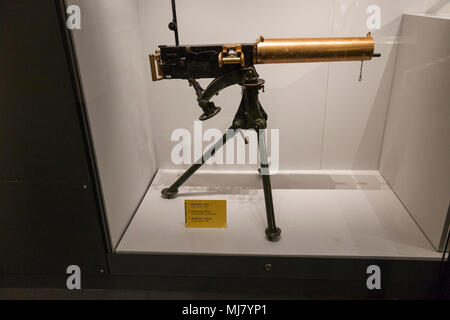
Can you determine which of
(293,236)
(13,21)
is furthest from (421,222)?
(13,21)

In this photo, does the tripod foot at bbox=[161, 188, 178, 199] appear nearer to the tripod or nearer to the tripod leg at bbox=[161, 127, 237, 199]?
the tripod leg at bbox=[161, 127, 237, 199]

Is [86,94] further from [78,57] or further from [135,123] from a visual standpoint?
[135,123]

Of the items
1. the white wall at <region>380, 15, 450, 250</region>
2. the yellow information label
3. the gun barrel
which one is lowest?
the yellow information label

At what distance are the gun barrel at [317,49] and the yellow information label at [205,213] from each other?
57cm

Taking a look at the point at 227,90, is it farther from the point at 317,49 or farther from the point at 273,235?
the point at 273,235

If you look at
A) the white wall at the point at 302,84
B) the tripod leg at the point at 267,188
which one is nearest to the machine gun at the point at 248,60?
the tripod leg at the point at 267,188

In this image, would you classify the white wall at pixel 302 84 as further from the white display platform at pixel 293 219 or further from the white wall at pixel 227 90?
the white display platform at pixel 293 219

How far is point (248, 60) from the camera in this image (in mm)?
1247

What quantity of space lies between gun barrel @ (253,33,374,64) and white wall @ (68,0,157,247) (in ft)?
1.75

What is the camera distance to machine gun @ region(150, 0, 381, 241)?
3.89 feet

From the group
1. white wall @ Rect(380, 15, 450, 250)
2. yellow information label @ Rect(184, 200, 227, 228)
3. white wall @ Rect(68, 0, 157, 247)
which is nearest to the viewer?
white wall @ Rect(68, 0, 157, 247)

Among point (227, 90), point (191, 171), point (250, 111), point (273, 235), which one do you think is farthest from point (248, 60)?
point (273, 235)

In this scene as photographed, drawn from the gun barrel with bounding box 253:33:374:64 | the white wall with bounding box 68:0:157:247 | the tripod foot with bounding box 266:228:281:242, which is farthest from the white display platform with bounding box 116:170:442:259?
the gun barrel with bounding box 253:33:374:64

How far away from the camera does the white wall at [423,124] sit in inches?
48.1
